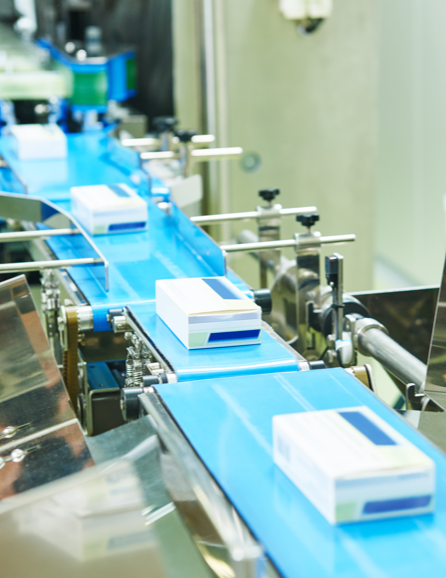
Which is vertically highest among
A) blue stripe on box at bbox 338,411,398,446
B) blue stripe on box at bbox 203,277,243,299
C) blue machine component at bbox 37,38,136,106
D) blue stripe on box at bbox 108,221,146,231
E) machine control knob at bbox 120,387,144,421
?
blue machine component at bbox 37,38,136,106

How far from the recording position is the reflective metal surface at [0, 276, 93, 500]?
3.77 feet

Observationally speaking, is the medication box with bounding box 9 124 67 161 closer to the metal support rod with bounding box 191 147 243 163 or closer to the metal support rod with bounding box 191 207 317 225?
the metal support rod with bounding box 191 147 243 163

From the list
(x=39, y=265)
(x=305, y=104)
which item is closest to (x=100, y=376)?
(x=39, y=265)

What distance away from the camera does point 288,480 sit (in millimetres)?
907

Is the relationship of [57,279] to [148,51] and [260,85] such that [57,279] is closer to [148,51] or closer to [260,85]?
[260,85]

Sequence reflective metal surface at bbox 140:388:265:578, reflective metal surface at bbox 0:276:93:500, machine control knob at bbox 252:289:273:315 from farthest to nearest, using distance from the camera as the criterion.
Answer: machine control knob at bbox 252:289:273:315, reflective metal surface at bbox 0:276:93:500, reflective metal surface at bbox 140:388:265:578

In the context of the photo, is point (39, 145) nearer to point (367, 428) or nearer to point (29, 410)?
point (29, 410)

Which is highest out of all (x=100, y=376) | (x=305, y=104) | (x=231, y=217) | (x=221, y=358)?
(x=305, y=104)

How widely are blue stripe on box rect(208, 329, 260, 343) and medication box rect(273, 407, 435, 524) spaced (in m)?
0.44

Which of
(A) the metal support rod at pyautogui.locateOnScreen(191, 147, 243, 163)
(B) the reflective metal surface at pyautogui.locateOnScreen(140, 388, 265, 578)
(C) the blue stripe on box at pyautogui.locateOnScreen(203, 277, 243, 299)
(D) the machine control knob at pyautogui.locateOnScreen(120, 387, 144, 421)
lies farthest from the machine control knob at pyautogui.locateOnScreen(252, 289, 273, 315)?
(A) the metal support rod at pyautogui.locateOnScreen(191, 147, 243, 163)

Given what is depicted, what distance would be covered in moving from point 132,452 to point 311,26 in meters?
3.17

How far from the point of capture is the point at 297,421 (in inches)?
36.8

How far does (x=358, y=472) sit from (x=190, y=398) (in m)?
0.40

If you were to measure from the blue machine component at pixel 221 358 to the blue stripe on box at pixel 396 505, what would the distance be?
1.57ft
